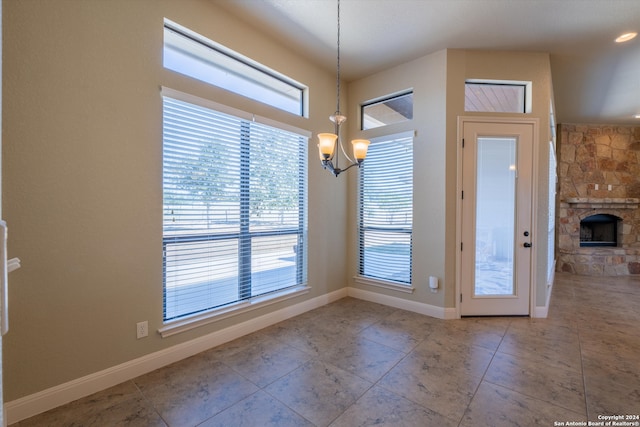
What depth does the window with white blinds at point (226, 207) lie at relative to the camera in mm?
2520

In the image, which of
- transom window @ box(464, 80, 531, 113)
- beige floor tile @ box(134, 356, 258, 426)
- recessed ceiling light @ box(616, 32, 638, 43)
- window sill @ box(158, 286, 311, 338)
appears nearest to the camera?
beige floor tile @ box(134, 356, 258, 426)

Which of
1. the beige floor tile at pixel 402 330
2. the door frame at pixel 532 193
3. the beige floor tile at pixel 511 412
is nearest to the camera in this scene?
the beige floor tile at pixel 511 412

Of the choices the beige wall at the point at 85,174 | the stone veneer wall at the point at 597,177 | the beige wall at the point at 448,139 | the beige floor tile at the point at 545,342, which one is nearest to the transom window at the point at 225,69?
the beige wall at the point at 85,174

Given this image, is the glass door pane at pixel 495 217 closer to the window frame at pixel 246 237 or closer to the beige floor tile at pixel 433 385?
the beige floor tile at pixel 433 385

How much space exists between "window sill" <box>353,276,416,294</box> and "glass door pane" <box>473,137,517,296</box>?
2.52 feet

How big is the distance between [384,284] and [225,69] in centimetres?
318

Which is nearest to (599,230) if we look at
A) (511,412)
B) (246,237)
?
(511,412)

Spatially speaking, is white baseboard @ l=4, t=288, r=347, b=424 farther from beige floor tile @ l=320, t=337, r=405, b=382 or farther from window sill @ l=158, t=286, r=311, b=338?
beige floor tile @ l=320, t=337, r=405, b=382

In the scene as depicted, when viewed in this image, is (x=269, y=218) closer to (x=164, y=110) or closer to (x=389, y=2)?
(x=164, y=110)

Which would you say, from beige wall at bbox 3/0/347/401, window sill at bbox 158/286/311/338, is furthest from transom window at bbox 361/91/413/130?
window sill at bbox 158/286/311/338

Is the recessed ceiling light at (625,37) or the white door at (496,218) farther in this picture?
the white door at (496,218)

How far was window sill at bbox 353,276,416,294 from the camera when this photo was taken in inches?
147

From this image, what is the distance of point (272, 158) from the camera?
3.24 meters

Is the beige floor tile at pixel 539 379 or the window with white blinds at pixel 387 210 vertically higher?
the window with white blinds at pixel 387 210
